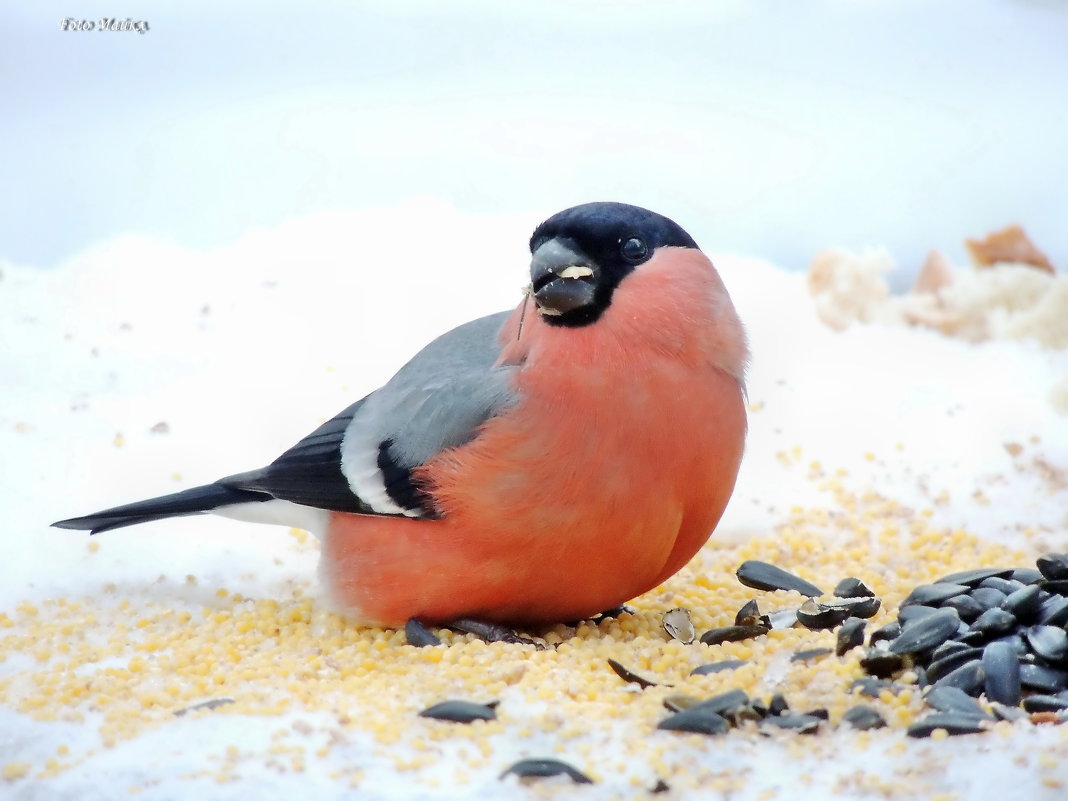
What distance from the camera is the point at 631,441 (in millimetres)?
1904

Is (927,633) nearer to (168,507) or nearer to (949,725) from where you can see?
(949,725)

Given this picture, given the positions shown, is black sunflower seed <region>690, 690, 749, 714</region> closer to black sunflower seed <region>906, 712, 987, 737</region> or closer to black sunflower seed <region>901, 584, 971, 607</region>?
black sunflower seed <region>906, 712, 987, 737</region>

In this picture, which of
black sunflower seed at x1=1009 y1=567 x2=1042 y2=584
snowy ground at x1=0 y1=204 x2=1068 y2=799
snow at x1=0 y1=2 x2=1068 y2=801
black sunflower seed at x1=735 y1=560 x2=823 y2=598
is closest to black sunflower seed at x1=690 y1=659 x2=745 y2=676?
snowy ground at x1=0 y1=204 x2=1068 y2=799

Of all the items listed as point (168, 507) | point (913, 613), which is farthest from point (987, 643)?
point (168, 507)

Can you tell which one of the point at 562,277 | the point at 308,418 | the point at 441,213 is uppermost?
the point at 441,213

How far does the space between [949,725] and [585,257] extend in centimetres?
88

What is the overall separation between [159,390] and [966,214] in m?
2.43

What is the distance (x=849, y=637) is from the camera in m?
1.95

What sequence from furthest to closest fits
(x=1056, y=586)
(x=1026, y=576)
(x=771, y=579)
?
(x=771, y=579), (x=1026, y=576), (x=1056, y=586)

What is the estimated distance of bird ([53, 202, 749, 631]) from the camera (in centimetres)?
190

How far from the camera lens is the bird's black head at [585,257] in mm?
1878

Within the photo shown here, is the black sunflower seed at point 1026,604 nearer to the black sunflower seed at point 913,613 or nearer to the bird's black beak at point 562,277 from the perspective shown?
the black sunflower seed at point 913,613

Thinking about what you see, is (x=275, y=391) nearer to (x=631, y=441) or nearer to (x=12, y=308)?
Answer: (x=12, y=308)

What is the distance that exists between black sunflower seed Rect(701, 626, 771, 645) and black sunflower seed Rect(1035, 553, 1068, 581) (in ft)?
1.66
